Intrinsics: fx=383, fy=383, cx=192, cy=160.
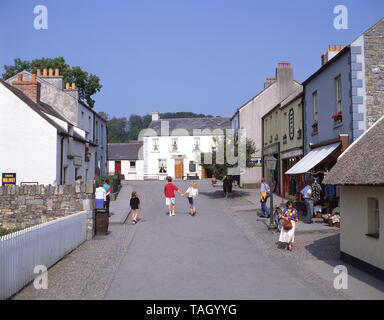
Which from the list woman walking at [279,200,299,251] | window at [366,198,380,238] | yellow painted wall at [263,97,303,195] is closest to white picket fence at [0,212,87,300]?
woman walking at [279,200,299,251]

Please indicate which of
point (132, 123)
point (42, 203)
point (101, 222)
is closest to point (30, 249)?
point (101, 222)

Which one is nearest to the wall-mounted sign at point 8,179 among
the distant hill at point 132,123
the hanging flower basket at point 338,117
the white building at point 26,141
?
the white building at point 26,141

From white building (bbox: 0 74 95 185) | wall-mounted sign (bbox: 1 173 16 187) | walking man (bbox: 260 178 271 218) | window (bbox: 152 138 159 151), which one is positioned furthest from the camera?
window (bbox: 152 138 159 151)

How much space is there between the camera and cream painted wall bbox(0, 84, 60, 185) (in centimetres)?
1998

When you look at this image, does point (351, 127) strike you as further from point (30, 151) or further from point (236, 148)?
point (30, 151)

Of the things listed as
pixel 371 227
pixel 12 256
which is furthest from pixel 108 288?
pixel 371 227

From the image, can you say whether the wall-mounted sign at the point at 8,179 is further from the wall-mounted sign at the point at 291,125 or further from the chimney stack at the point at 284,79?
the chimney stack at the point at 284,79

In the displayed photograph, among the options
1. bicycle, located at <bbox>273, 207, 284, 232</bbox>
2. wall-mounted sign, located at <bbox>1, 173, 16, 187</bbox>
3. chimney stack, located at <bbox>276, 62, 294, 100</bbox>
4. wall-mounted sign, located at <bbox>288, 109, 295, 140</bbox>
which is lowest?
bicycle, located at <bbox>273, 207, 284, 232</bbox>

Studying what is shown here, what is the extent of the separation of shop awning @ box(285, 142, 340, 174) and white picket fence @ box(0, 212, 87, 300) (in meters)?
9.77

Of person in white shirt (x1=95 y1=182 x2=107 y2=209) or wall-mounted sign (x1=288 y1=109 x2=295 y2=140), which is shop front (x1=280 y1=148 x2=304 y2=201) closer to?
wall-mounted sign (x1=288 y1=109 x2=295 y2=140)

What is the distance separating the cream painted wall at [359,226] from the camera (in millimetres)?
8414

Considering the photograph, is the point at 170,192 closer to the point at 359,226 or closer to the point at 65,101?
the point at 359,226

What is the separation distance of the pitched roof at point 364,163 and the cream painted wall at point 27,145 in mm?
14875

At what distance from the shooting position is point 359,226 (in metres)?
9.50
